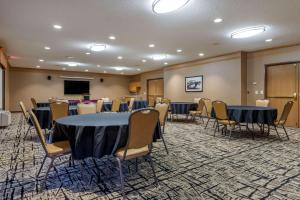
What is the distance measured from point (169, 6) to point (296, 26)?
11.1ft

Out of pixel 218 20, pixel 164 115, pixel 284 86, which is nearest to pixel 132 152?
pixel 164 115

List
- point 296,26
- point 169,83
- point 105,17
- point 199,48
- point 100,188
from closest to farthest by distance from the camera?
point 100,188
point 105,17
point 296,26
point 199,48
point 169,83

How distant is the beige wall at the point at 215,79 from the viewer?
7250 mm

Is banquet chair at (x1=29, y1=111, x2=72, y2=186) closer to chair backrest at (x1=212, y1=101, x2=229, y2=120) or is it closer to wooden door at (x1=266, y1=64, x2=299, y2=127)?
chair backrest at (x1=212, y1=101, x2=229, y2=120)

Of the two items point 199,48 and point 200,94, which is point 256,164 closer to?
point 199,48

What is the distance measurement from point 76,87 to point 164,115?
10583 millimetres

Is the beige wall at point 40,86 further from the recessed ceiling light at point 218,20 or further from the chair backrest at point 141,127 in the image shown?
the chair backrest at point 141,127

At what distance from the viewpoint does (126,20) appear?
13.1 ft

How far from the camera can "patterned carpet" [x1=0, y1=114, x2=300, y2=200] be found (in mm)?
2086

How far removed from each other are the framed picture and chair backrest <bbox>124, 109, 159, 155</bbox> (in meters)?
6.98

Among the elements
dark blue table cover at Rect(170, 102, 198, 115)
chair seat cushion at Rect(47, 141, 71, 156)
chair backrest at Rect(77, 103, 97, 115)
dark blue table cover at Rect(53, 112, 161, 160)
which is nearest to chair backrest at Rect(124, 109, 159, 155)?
dark blue table cover at Rect(53, 112, 161, 160)

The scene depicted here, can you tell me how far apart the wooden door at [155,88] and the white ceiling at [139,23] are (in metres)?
5.64

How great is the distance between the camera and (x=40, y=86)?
11.9 metres

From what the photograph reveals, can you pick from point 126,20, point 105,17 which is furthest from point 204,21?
point 105,17
